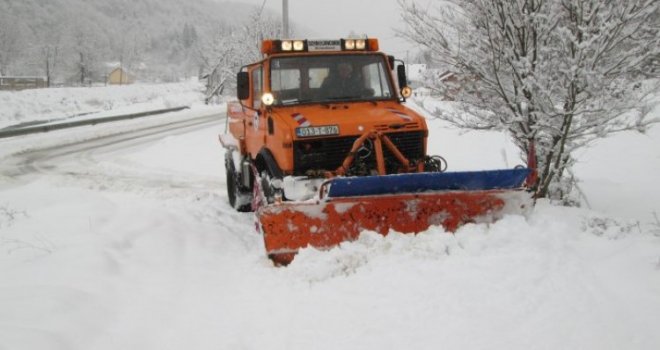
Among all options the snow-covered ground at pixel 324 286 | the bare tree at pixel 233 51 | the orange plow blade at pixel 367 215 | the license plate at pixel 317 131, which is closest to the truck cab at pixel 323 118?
the license plate at pixel 317 131

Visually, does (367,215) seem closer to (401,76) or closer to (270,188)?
(270,188)

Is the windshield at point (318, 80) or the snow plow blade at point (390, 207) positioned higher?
the windshield at point (318, 80)

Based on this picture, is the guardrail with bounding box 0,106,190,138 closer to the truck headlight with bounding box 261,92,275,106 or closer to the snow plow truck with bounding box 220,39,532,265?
the snow plow truck with bounding box 220,39,532,265

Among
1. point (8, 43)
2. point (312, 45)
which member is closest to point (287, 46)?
point (312, 45)

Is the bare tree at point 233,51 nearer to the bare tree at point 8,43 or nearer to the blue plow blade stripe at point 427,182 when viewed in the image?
the blue plow blade stripe at point 427,182

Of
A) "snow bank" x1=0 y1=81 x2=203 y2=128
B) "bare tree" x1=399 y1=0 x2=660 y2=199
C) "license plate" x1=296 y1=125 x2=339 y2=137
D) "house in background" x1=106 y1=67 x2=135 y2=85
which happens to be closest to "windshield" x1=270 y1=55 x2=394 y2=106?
"license plate" x1=296 y1=125 x2=339 y2=137

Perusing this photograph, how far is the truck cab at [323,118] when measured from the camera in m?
4.98

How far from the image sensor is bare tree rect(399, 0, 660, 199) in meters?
5.30

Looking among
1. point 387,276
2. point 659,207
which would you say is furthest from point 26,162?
point 659,207

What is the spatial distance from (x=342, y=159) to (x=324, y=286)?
157cm

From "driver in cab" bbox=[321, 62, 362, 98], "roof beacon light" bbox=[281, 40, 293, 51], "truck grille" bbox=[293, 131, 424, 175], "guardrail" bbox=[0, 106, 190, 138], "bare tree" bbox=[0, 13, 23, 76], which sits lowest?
"guardrail" bbox=[0, 106, 190, 138]

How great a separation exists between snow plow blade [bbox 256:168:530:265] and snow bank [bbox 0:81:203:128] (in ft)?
64.6

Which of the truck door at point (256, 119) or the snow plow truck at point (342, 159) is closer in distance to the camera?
the snow plow truck at point (342, 159)

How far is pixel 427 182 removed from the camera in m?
4.50
